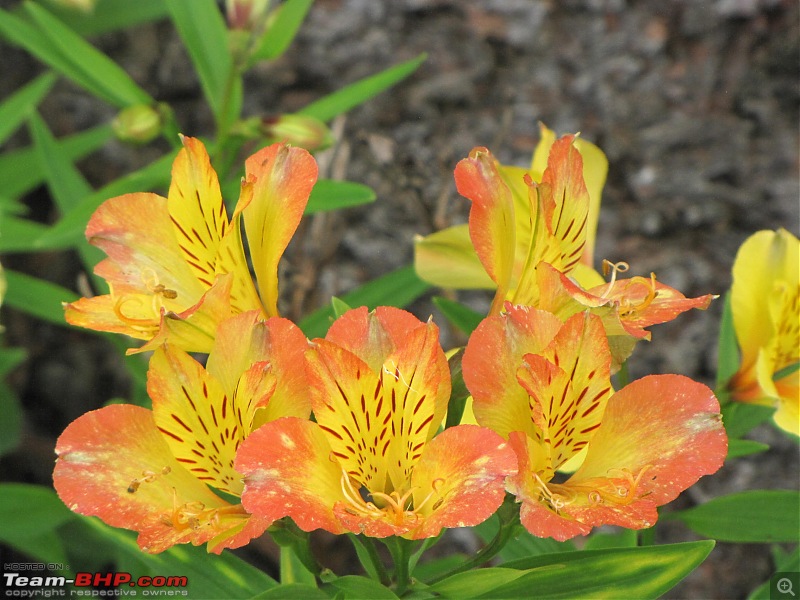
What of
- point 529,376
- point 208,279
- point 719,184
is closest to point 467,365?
point 529,376

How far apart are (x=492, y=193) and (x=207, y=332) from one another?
0.34 meters

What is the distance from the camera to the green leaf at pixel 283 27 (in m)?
1.56

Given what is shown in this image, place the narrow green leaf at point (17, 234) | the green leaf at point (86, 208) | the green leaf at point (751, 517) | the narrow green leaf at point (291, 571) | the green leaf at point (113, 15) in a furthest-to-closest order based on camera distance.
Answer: the green leaf at point (113, 15) < the narrow green leaf at point (17, 234) < the green leaf at point (86, 208) < the green leaf at point (751, 517) < the narrow green leaf at point (291, 571)

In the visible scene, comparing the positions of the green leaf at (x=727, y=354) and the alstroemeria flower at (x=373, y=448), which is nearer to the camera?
the alstroemeria flower at (x=373, y=448)

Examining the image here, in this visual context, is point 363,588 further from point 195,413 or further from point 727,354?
point 727,354

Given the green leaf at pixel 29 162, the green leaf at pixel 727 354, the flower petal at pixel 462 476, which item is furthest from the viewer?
the green leaf at pixel 29 162

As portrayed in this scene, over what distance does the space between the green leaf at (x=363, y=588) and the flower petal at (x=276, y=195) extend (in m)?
0.34

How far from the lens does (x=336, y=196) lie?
1507 mm

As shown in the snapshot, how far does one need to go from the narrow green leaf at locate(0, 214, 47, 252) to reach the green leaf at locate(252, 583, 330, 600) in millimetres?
1029

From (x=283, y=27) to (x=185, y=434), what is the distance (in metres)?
0.99

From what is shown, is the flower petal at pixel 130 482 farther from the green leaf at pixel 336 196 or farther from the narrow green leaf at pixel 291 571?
the green leaf at pixel 336 196

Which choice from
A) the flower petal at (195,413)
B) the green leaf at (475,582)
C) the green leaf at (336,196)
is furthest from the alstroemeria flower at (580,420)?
the green leaf at (336,196)

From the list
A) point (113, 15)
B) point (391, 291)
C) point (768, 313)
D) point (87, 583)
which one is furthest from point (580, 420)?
point (113, 15)

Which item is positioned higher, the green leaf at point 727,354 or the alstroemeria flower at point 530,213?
the alstroemeria flower at point 530,213
